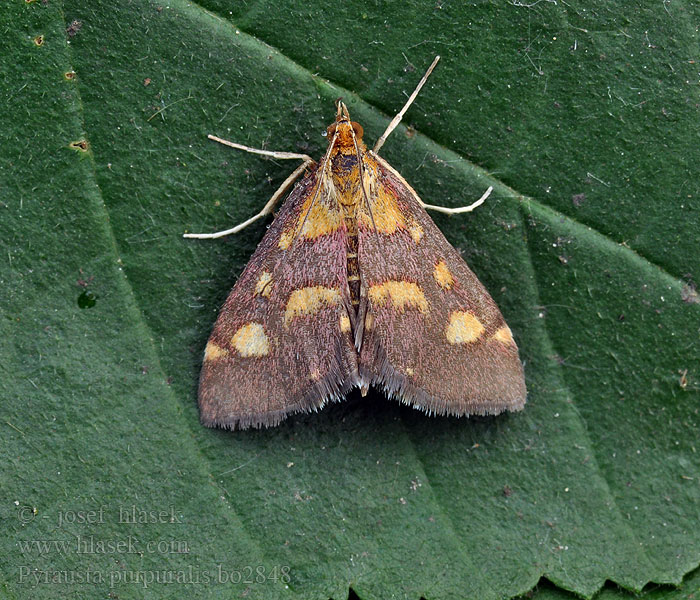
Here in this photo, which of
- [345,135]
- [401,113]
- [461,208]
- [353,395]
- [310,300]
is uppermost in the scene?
[401,113]

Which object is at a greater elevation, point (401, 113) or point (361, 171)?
point (401, 113)

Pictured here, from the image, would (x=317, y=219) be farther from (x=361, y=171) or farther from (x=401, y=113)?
(x=401, y=113)

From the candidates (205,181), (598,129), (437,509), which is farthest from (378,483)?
(598,129)

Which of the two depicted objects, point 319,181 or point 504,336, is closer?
point 319,181

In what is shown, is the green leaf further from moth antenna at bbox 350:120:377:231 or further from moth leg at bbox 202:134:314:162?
moth antenna at bbox 350:120:377:231

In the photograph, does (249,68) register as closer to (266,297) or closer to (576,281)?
(266,297)

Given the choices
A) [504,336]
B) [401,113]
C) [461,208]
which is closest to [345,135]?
[401,113]
